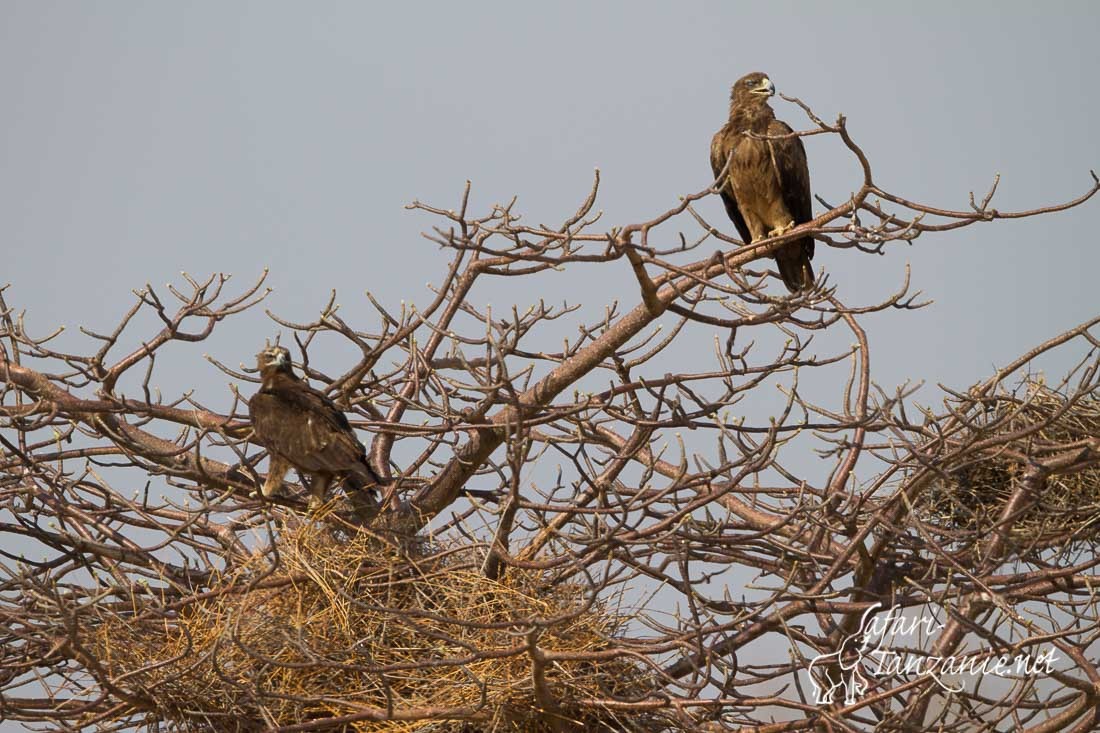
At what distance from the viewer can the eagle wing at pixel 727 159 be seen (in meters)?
7.38

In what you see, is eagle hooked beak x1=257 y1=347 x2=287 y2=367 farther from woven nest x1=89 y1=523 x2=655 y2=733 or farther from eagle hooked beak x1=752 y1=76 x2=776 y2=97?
eagle hooked beak x1=752 y1=76 x2=776 y2=97

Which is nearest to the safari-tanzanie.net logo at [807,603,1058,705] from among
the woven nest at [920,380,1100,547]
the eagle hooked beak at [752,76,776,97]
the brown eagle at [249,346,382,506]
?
the woven nest at [920,380,1100,547]

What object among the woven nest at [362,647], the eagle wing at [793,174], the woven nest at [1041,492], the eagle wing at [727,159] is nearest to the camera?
the woven nest at [362,647]

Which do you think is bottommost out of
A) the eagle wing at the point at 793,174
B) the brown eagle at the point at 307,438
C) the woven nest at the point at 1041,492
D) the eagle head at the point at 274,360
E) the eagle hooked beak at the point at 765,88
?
the woven nest at the point at 1041,492

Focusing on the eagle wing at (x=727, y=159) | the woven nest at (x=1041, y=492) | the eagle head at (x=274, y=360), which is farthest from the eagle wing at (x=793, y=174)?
the eagle head at (x=274, y=360)

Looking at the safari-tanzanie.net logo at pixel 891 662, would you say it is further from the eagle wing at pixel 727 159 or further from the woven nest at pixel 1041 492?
the eagle wing at pixel 727 159

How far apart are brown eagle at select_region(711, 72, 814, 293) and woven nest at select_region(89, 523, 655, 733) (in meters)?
2.98

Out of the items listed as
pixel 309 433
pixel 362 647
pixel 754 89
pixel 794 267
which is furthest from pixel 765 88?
pixel 362 647

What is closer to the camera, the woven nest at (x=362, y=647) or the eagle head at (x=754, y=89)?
the woven nest at (x=362, y=647)

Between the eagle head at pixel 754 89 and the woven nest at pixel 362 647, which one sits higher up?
the eagle head at pixel 754 89

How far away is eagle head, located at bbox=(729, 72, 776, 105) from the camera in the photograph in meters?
7.45

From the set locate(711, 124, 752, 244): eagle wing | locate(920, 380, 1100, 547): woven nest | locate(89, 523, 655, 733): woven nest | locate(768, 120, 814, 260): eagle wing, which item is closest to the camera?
locate(89, 523, 655, 733): woven nest

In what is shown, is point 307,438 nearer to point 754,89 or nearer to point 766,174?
point 766,174

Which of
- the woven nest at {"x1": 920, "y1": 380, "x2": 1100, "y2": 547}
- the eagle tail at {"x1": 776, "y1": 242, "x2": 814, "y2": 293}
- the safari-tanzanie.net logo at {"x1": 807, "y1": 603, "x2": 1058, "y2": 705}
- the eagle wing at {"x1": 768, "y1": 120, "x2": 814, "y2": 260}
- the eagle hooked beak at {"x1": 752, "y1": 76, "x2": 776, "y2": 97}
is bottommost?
the safari-tanzanie.net logo at {"x1": 807, "y1": 603, "x2": 1058, "y2": 705}
